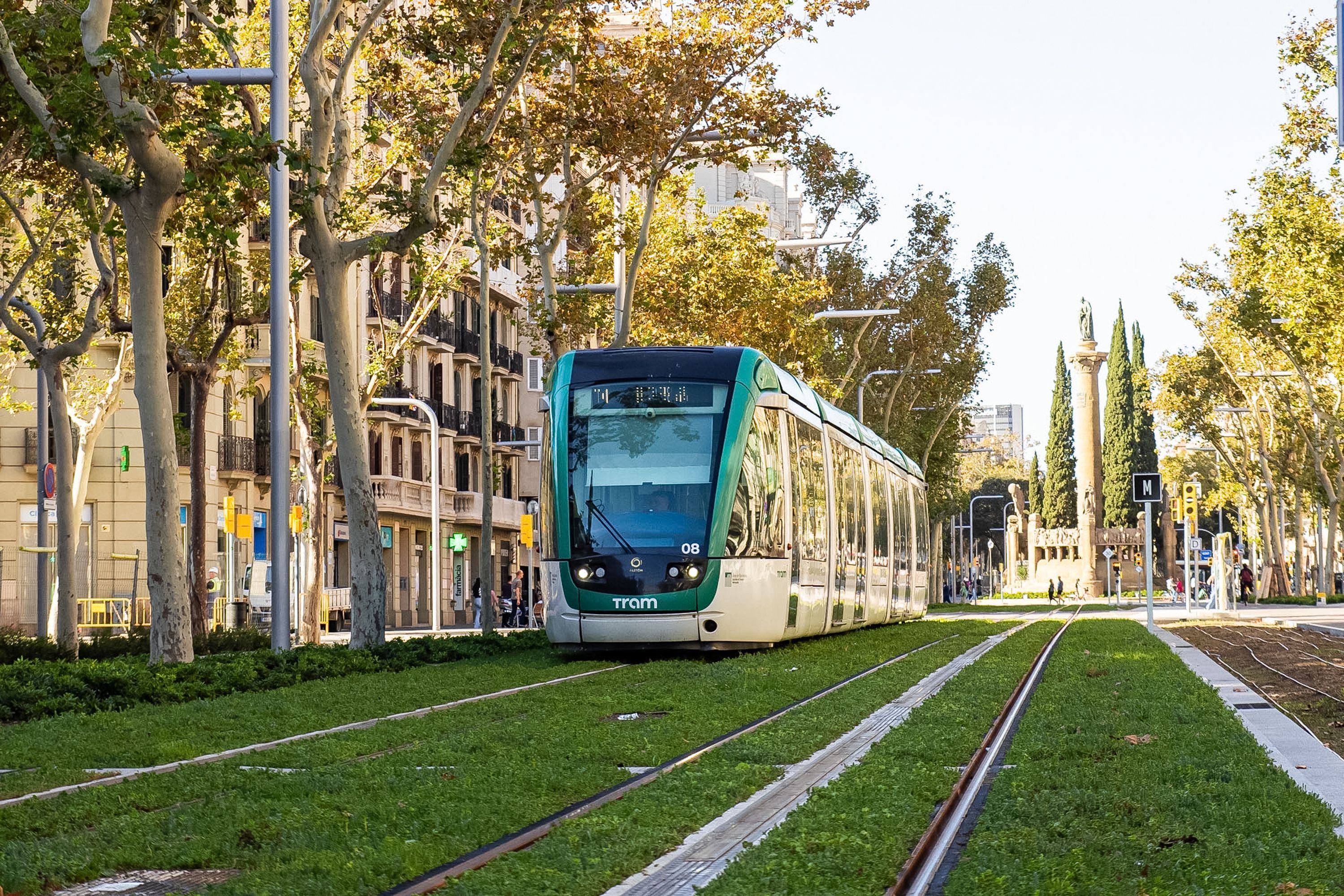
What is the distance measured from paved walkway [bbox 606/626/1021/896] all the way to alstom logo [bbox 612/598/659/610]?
7.09 metres

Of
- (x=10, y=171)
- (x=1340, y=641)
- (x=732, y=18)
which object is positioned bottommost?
(x=1340, y=641)

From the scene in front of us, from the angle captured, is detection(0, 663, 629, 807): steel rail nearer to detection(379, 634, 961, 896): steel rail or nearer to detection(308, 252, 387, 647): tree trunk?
detection(379, 634, 961, 896): steel rail

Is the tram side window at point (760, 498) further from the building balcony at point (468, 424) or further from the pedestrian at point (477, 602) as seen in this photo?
the building balcony at point (468, 424)

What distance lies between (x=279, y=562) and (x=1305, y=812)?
47.6 ft

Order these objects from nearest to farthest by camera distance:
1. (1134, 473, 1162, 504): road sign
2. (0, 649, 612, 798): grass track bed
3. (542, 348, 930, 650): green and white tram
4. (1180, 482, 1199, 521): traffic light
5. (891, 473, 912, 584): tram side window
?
(0, 649, 612, 798): grass track bed
(542, 348, 930, 650): green and white tram
(1134, 473, 1162, 504): road sign
(891, 473, 912, 584): tram side window
(1180, 482, 1199, 521): traffic light

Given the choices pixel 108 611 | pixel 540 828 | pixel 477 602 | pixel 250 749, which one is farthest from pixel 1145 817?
pixel 477 602

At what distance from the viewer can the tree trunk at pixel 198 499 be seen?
26906 mm

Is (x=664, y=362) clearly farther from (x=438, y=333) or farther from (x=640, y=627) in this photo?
(x=438, y=333)

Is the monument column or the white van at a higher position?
the monument column

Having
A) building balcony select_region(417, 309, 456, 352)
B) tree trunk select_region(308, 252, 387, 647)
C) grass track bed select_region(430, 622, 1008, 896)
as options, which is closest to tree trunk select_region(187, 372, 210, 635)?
tree trunk select_region(308, 252, 387, 647)

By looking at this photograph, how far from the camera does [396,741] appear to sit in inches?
456

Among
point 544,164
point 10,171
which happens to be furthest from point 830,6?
point 10,171

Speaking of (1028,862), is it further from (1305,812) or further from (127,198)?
(127,198)

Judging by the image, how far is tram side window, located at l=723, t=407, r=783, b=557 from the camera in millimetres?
20812
